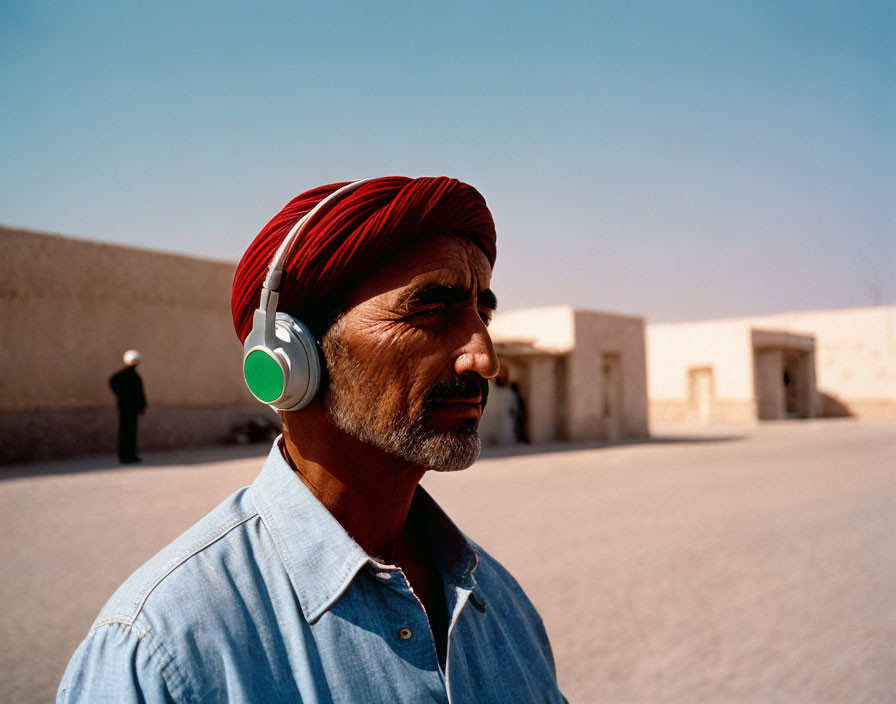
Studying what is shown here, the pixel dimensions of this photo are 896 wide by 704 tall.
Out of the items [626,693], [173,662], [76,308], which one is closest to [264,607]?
[173,662]

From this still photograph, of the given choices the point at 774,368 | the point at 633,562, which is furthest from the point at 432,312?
the point at 774,368

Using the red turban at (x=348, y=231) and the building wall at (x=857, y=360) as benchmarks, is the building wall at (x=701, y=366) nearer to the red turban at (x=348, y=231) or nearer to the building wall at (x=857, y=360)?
the building wall at (x=857, y=360)

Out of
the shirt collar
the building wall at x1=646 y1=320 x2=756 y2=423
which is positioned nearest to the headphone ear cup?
the shirt collar

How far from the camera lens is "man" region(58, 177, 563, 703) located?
1.05 meters

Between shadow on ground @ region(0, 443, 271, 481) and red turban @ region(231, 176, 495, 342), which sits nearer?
red turban @ region(231, 176, 495, 342)

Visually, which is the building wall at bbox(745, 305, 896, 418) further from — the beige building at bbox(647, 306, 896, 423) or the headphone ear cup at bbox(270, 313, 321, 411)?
the headphone ear cup at bbox(270, 313, 321, 411)

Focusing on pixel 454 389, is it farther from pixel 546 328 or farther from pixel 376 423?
pixel 546 328

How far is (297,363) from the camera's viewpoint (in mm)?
1299

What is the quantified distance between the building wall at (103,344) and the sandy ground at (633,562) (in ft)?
4.59

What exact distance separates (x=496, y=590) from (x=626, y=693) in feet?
8.64

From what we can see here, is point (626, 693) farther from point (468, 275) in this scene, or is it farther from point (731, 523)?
point (731, 523)

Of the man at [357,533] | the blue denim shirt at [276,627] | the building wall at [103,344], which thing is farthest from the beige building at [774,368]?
the blue denim shirt at [276,627]

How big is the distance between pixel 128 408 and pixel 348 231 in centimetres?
1178

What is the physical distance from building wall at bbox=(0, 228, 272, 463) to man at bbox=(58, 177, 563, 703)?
498 inches
